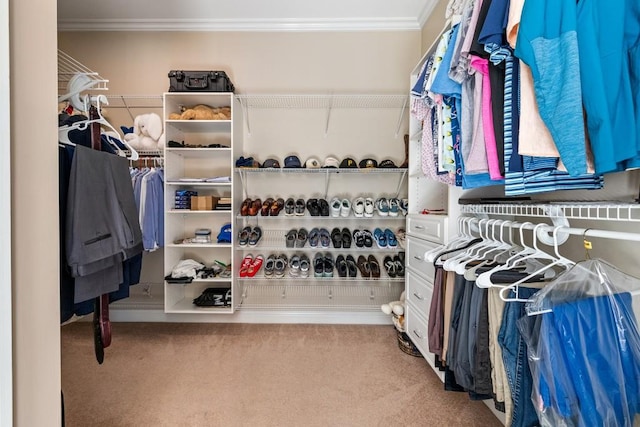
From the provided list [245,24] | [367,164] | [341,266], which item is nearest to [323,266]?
[341,266]

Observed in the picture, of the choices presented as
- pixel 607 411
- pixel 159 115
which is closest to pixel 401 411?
pixel 607 411

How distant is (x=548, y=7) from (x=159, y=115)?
273 centimetres

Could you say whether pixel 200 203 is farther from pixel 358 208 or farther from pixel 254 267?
pixel 358 208

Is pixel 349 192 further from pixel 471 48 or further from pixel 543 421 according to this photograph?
pixel 543 421

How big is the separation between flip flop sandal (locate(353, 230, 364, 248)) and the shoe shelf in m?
0.47

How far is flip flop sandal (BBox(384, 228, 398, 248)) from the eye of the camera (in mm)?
2255

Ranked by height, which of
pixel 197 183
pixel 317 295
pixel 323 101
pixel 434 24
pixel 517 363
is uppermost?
pixel 434 24

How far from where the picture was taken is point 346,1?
2.24 m

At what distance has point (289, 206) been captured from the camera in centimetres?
236

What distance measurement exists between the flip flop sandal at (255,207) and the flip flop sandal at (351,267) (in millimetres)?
902

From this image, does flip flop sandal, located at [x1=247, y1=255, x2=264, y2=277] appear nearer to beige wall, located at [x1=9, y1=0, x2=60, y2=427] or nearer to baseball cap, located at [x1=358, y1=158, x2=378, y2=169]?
baseball cap, located at [x1=358, y1=158, x2=378, y2=169]

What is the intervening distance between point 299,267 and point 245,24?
2225 millimetres

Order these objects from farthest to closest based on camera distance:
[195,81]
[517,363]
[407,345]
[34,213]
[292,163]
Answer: [292,163] < [195,81] < [407,345] < [517,363] < [34,213]

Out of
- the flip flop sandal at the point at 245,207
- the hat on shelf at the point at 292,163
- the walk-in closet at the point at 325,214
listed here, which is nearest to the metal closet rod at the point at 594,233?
the walk-in closet at the point at 325,214
